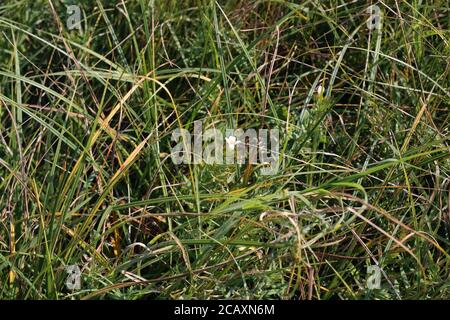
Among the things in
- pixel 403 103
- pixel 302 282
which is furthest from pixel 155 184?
pixel 403 103

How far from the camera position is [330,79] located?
6.63 ft

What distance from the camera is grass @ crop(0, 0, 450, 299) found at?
1.69 meters

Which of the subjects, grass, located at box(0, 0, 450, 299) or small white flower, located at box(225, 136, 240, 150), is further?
small white flower, located at box(225, 136, 240, 150)

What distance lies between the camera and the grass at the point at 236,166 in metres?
1.69

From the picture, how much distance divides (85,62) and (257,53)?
43 cm

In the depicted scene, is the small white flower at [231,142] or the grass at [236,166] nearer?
the grass at [236,166]

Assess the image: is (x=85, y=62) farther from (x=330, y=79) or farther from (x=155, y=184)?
(x=330, y=79)

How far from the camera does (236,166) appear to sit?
6.07 ft
